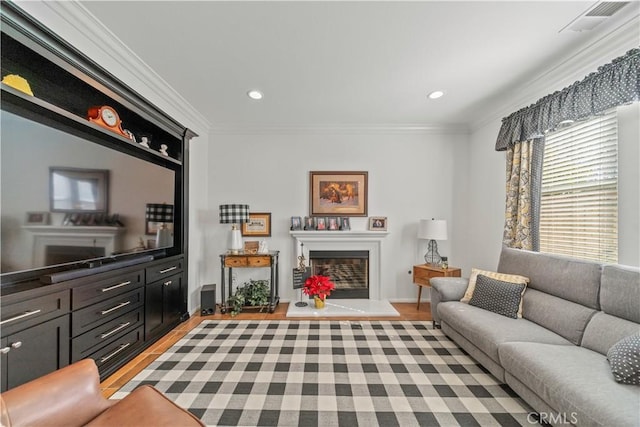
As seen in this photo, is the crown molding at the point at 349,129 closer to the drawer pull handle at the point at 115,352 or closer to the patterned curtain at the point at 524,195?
the patterned curtain at the point at 524,195

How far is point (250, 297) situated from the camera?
360 cm

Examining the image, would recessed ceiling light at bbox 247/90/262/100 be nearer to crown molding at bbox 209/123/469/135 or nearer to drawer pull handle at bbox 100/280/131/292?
crown molding at bbox 209/123/469/135

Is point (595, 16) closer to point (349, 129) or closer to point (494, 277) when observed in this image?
point (494, 277)

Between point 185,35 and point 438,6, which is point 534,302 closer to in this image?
point 438,6

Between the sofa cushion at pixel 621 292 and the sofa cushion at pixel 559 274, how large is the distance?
0.24 ft

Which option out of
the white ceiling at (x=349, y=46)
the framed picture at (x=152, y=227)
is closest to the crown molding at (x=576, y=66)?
the white ceiling at (x=349, y=46)

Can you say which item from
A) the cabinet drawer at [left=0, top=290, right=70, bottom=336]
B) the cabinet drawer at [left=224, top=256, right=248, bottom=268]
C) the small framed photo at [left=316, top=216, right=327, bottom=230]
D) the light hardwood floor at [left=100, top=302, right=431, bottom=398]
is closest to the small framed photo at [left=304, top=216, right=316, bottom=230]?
the small framed photo at [left=316, top=216, right=327, bottom=230]

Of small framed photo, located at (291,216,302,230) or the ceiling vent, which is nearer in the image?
the ceiling vent

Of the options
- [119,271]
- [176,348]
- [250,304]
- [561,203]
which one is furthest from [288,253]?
[561,203]

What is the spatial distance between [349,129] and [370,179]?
2.72 ft

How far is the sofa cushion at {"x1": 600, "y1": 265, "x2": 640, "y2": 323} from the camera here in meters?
1.64

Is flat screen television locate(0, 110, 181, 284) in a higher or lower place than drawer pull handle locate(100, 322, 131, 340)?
higher

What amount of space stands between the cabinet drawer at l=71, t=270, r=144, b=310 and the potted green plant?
128cm

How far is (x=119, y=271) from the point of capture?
218cm
